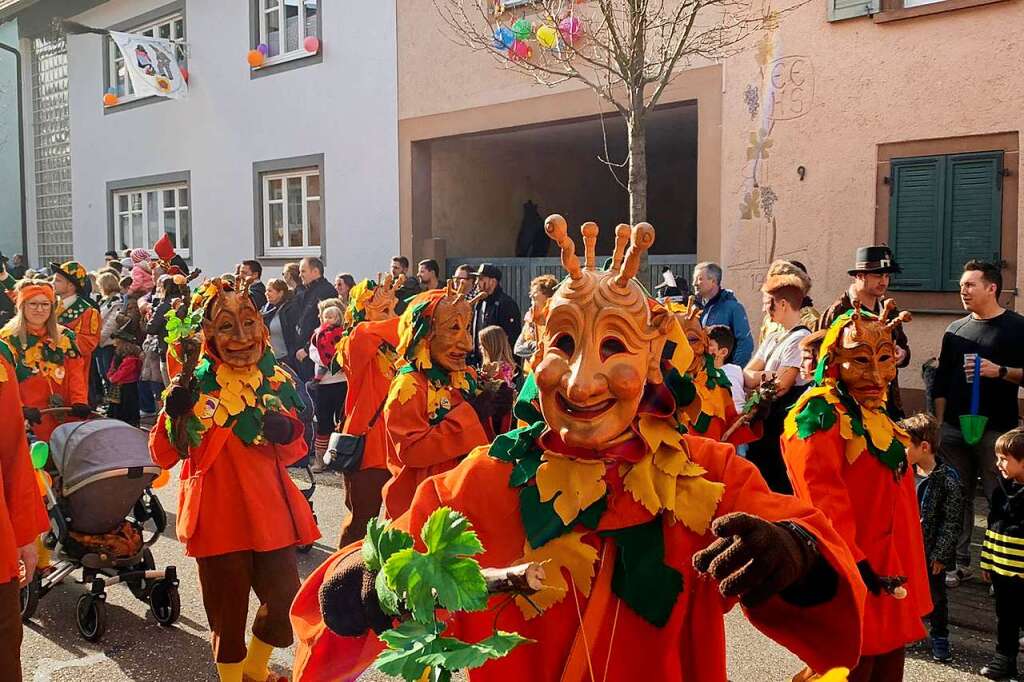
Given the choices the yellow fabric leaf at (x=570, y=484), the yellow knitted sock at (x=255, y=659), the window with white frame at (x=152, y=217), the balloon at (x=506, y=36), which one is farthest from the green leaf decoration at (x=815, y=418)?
the window with white frame at (x=152, y=217)

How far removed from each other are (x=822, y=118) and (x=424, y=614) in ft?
28.8

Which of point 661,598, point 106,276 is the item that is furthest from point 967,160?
point 106,276

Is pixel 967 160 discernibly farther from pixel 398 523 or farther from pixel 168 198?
pixel 168 198

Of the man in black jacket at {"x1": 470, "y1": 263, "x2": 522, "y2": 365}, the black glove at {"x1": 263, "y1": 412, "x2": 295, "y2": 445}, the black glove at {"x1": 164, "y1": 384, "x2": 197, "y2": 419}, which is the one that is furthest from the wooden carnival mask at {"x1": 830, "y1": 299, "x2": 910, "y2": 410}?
the man in black jacket at {"x1": 470, "y1": 263, "x2": 522, "y2": 365}

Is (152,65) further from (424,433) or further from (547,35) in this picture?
(424,433)

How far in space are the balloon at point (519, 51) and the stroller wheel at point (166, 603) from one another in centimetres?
621

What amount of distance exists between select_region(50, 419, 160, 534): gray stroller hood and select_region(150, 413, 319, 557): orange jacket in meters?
1.28

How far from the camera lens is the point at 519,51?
1067 cm

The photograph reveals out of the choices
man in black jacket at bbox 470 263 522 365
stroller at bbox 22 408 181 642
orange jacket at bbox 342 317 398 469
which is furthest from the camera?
man in black jacket at bbox 470 263 522 365

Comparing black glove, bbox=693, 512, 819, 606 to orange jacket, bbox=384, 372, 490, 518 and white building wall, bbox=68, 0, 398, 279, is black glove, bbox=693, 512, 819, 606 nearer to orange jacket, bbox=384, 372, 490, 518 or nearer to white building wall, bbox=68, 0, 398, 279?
orange jacket, bbox=384, 372, 490, 518

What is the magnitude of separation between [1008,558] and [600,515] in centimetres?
341

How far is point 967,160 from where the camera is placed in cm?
859

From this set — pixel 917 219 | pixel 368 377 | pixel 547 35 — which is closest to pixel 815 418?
pixel 368 377

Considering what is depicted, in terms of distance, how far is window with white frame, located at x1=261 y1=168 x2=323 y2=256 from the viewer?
16.3 m
